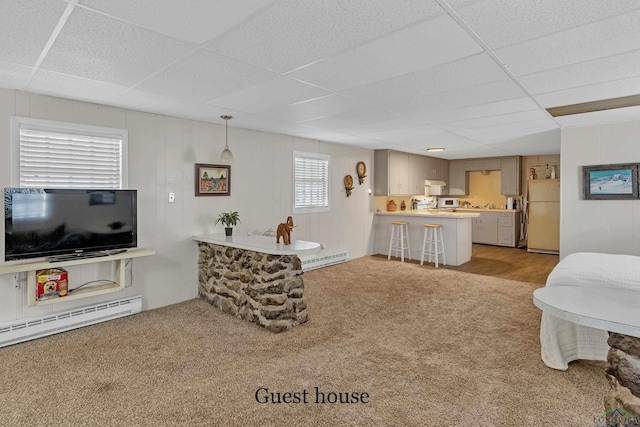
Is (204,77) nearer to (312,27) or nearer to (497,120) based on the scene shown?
(312,27)

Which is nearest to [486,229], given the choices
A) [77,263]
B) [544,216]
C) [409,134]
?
[544,216]

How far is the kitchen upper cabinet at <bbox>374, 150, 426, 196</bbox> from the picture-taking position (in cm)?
702

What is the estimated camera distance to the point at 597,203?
4.45m

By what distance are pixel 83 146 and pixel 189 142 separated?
113cm

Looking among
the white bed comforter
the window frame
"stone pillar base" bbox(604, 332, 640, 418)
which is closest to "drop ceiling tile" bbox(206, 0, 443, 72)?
"stone pillar base" bbox(604, 332, 640, 418)

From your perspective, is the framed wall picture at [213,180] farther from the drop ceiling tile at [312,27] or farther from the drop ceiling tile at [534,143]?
the drop ceiling tile at [534,143]

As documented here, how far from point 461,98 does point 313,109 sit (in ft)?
4.93

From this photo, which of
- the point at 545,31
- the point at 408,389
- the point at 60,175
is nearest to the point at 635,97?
the point at 545,31

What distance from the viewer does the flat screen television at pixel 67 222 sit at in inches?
117

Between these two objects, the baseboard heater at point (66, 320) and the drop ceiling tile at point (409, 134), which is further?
the drop ceiling tile at point (409, 134)

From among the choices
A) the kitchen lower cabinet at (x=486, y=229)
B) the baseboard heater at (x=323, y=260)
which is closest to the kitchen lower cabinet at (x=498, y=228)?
the kitchen lower cabinet at (x=486, y=229)

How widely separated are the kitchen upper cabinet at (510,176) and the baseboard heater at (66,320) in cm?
806

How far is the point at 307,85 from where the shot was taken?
115 inches

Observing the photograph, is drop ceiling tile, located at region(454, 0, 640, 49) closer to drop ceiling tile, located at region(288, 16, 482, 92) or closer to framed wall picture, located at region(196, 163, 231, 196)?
drop ceiling tile, located at region(288, 16, 482, 92)
